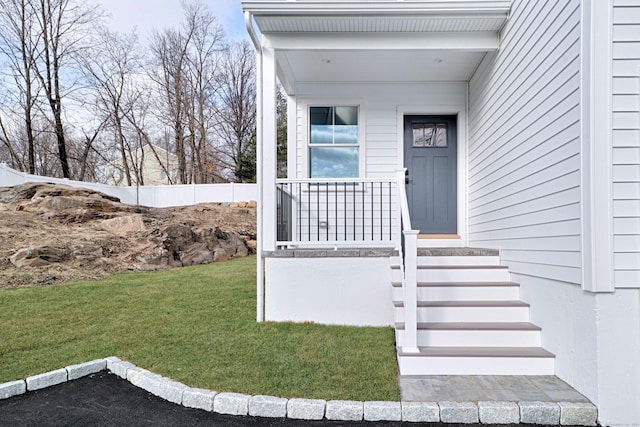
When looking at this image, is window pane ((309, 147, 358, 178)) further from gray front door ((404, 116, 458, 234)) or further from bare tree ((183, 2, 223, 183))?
bare tree ((183, 2, 223, 183))

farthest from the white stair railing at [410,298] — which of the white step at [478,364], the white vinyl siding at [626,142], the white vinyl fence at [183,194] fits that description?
the white vinyl fence at [183,194]

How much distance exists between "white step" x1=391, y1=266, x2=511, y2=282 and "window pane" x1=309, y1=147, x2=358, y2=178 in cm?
214

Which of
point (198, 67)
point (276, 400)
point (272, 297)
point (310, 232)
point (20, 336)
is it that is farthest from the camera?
point (198, 67)

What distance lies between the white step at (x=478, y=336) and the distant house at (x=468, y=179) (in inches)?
0.5

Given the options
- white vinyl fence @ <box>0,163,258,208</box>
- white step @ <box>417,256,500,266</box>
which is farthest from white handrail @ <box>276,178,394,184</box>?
white vinyl fence @ <box>0,163,258,208</box>

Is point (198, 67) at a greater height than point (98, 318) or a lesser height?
greater

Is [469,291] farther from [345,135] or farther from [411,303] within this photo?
[345,135]

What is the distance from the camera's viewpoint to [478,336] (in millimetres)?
3346

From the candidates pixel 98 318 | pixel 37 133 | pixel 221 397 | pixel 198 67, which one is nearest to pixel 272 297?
pixel 221 397

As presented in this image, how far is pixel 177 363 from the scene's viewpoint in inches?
126

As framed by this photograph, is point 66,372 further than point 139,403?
Yes

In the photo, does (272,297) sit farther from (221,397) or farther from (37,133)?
(37,133)

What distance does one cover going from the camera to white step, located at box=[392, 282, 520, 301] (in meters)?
3.84

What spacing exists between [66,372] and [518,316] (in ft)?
13.2
